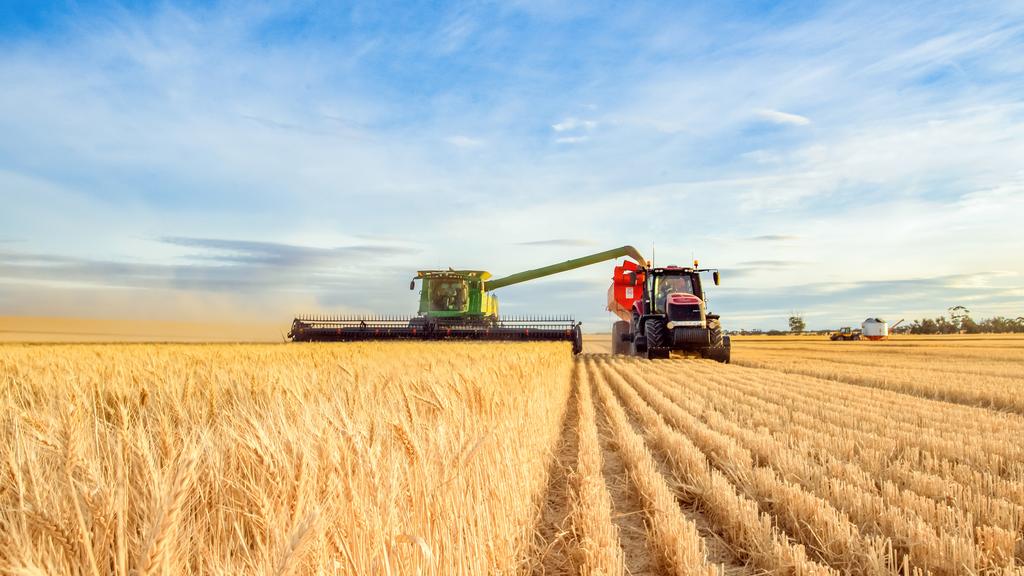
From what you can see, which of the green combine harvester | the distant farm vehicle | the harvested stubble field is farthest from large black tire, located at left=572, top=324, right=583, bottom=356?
the distant farm vehicle

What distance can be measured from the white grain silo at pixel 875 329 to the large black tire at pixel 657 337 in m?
53.4

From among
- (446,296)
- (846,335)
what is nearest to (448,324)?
(446,296)

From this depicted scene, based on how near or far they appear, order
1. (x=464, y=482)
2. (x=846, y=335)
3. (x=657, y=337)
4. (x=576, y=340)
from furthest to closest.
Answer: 1. (x=846, y=335)
2. (x=576, y=340)
3. (x=657, y=337)
4. (x=464, y=482)

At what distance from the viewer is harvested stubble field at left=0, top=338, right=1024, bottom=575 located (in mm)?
1708

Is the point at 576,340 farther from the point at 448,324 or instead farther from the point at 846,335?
the point at 846,335

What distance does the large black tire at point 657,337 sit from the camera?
63.2 ft

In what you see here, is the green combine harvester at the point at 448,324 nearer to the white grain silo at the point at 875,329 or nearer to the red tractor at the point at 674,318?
the red tractor at the point at 674,318

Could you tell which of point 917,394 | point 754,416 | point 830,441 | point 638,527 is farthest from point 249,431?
point 917,394

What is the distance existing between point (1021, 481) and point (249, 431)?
5161mm

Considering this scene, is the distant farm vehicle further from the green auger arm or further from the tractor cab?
the tractor cab

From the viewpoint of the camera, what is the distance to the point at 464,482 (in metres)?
2.73

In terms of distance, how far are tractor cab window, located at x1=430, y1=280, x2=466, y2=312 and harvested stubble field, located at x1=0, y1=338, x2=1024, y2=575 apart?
1701cm

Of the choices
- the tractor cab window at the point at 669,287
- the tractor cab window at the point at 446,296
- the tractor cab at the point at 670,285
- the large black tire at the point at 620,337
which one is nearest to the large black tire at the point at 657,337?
the tractor cab at the point at 670,285

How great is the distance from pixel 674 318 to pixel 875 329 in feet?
180
